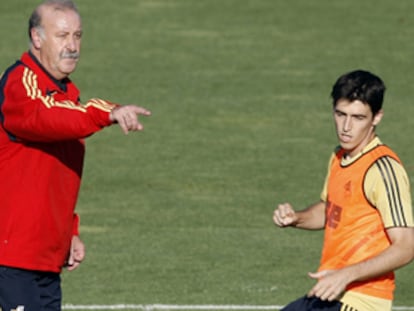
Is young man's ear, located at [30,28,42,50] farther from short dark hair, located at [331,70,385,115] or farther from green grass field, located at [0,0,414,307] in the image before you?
green grass field, located at [0,0,414,307]

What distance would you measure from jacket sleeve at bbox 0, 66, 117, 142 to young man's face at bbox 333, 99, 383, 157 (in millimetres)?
1521

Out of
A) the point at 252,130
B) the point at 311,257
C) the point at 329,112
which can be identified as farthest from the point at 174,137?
the point at 311,257

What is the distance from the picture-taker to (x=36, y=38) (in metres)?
8.32

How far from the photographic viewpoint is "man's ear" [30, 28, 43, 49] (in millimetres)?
8305

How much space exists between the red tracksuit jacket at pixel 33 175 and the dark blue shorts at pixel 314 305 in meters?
1.49

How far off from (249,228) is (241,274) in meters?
1.64

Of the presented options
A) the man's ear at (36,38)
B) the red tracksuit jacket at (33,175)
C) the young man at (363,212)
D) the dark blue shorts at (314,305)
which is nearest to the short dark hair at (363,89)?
the young man at (363,212)

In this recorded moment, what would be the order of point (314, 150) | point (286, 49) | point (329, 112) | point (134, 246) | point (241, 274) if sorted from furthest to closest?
point (286, 49) → point (329, 112) → point (314, 150) → point (134, 246) → point (241, 274)

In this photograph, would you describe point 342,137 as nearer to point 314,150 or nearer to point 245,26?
point 314,150

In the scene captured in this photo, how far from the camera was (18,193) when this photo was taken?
27.0ft

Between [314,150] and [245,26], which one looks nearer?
[314,150]

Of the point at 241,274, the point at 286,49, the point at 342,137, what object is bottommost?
the point at 241,274

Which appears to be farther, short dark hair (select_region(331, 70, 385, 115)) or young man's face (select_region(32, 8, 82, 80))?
short dark hair (select_region(331, 70, 385, 115))

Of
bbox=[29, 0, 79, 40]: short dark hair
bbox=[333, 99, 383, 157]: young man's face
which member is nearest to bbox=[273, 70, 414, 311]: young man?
bbox=[333, 99, 383, 157]: young man's face
